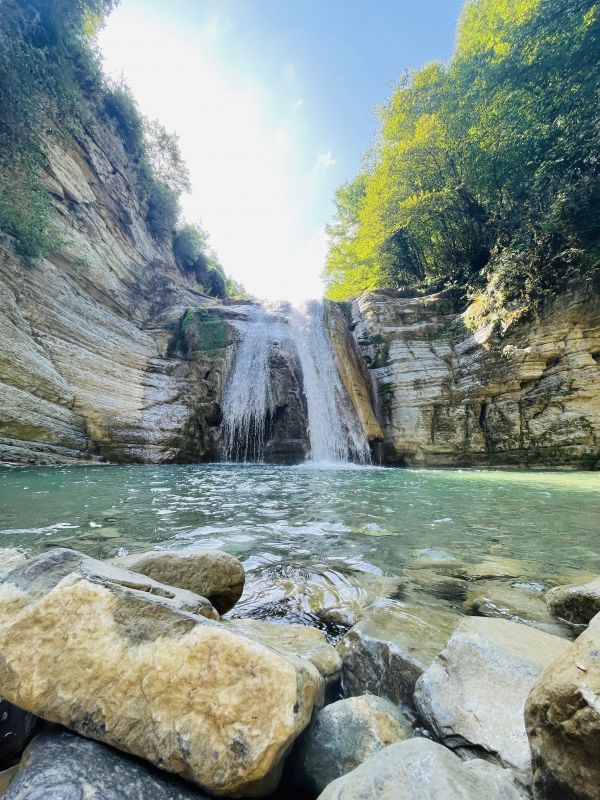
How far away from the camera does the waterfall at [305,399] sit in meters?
13.2

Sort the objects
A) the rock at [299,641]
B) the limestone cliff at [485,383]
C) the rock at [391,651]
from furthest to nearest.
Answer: the limestone cliff at [485,383] < the rock at [299,641] < the rock at [391,651]

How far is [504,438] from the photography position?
12.0m

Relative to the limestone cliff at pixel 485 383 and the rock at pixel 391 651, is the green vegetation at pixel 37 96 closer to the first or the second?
the limestone cliff at pixel 485 383

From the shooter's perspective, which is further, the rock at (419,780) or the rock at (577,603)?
the rock at (577,603)

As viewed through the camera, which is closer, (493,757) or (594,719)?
(594,719)

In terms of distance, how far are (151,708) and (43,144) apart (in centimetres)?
1751

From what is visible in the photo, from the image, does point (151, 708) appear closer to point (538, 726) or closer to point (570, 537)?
point (538, 726)

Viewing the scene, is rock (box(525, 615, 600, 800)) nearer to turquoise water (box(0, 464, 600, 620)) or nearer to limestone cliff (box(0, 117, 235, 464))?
turquoise water (box(0, 464, 600, 620))

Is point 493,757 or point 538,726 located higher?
point 538,726

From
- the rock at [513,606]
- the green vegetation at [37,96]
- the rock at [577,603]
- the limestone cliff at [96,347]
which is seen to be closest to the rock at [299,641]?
the rock at [513,606]

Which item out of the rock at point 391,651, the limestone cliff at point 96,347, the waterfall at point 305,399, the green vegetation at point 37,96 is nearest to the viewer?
the rock at point 391,651

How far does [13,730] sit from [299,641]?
4.10 feet

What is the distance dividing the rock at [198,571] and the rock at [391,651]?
882mm

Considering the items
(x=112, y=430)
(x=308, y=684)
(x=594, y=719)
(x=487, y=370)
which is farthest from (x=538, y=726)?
(x=487, y=370)
